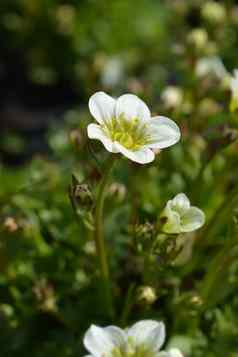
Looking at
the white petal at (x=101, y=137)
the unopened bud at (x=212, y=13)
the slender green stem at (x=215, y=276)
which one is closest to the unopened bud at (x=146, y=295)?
the slender green stem at (x=215, y=276)

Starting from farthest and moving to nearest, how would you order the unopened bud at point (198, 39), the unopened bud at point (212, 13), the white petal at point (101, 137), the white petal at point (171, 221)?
the unopened bud at point (212, 13) < the unopened bud at point (198, 39) < the white petal at point (171, 221) < the white petal at point (101, 137)

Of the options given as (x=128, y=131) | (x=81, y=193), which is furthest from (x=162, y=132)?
(x=81, y=193)

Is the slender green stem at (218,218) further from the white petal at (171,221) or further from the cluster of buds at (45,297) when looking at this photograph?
the cluster of buds at (45,297)

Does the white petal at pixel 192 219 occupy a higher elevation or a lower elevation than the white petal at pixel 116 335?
higher

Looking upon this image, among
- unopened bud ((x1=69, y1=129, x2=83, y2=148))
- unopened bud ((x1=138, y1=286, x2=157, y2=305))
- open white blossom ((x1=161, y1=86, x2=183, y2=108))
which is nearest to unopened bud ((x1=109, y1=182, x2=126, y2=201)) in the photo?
unopened bud ((x1=69, y1=129, x2=83, y2=148))

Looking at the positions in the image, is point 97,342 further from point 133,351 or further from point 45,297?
point 45,297

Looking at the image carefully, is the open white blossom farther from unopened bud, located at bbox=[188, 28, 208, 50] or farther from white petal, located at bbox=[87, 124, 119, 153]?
white petal, located at bbox=[87, 124, 119, 153]
